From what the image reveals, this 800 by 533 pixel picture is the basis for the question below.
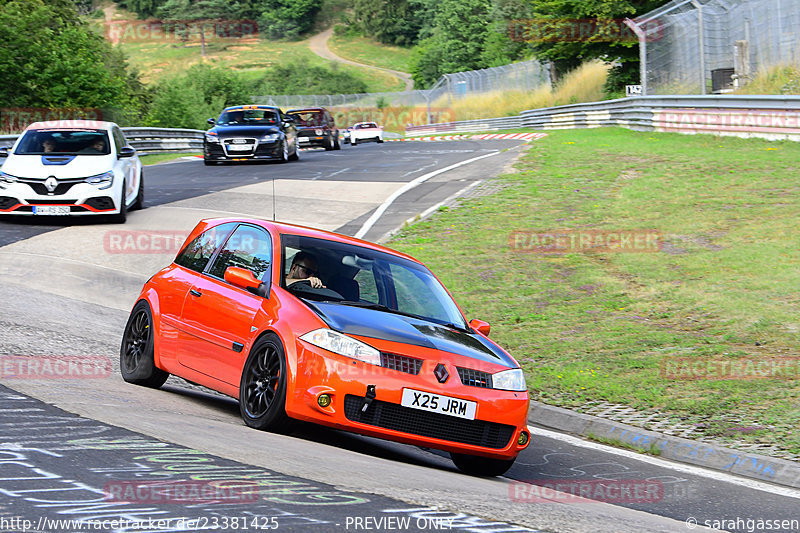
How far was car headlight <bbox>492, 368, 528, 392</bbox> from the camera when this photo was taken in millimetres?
6910

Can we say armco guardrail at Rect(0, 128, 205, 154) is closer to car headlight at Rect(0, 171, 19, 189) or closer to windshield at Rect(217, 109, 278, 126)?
windshield at Rect(217, 109, 278, 126)

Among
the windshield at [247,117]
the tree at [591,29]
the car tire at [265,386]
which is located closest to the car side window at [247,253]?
the car tire at [265,386]

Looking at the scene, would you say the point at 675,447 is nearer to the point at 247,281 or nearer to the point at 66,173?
the point at 247,281

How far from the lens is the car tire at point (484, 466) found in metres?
6.93

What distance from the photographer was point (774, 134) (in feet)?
79.5

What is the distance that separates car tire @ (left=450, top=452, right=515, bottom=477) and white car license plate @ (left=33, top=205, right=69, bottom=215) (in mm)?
11578

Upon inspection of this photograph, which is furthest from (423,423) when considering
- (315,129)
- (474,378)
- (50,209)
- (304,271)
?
(315,129)

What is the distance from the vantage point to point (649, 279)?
13.2 meters

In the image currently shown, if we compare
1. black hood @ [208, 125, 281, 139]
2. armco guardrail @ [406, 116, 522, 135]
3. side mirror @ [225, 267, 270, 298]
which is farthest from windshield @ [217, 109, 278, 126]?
side mirror @ [225, 267, 270, 298]

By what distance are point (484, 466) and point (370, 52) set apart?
14130cm

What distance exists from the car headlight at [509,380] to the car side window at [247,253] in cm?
186

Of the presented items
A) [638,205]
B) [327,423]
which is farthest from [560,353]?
[638,205]

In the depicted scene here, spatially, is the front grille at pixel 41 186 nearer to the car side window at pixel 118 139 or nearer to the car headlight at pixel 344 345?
the car side window at pixel 118 139

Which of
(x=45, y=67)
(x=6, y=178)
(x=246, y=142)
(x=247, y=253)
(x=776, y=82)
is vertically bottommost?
(x=247, y=253)
